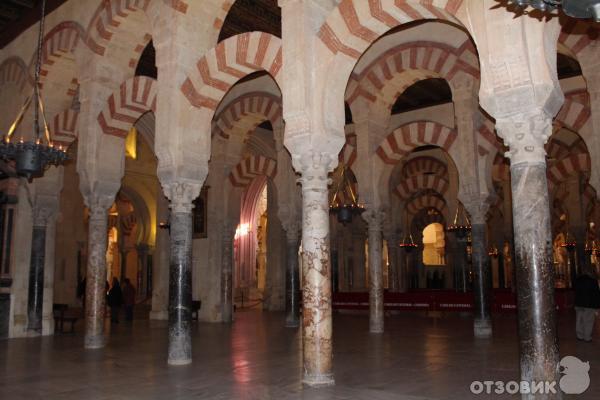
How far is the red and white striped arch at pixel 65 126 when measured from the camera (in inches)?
298

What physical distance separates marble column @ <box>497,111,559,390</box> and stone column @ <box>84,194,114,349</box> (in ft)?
16.0

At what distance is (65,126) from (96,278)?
2549 millimetres

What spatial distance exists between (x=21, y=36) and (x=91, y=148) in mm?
3092

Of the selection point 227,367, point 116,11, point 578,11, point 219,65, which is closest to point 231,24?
point 116,11

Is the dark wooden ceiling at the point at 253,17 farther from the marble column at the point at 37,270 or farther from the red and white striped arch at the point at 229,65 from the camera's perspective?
the marble column at the point at 37,270

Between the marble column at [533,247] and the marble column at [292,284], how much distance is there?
565 cm

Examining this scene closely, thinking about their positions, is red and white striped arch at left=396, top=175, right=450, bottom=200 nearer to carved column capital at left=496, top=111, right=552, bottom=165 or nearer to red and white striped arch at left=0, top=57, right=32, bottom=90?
red and white striped arch at left=0, top=57, right=32, bottom=90

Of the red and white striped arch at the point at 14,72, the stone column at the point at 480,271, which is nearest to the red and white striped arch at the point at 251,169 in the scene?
the red and white striped arch at the point at 14,72

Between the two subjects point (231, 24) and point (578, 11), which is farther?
point (231, 24)

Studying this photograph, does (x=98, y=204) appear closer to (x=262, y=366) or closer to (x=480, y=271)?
(x=262, y=366)

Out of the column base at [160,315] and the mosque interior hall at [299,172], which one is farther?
the column base at [160,315]

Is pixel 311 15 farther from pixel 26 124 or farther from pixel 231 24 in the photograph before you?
pixel 26 124

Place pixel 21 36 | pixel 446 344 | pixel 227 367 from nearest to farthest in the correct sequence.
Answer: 1. pixel 227 367
2. pixel 446 344
3. pixel 21 36

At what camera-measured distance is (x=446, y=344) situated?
609 centimetres
